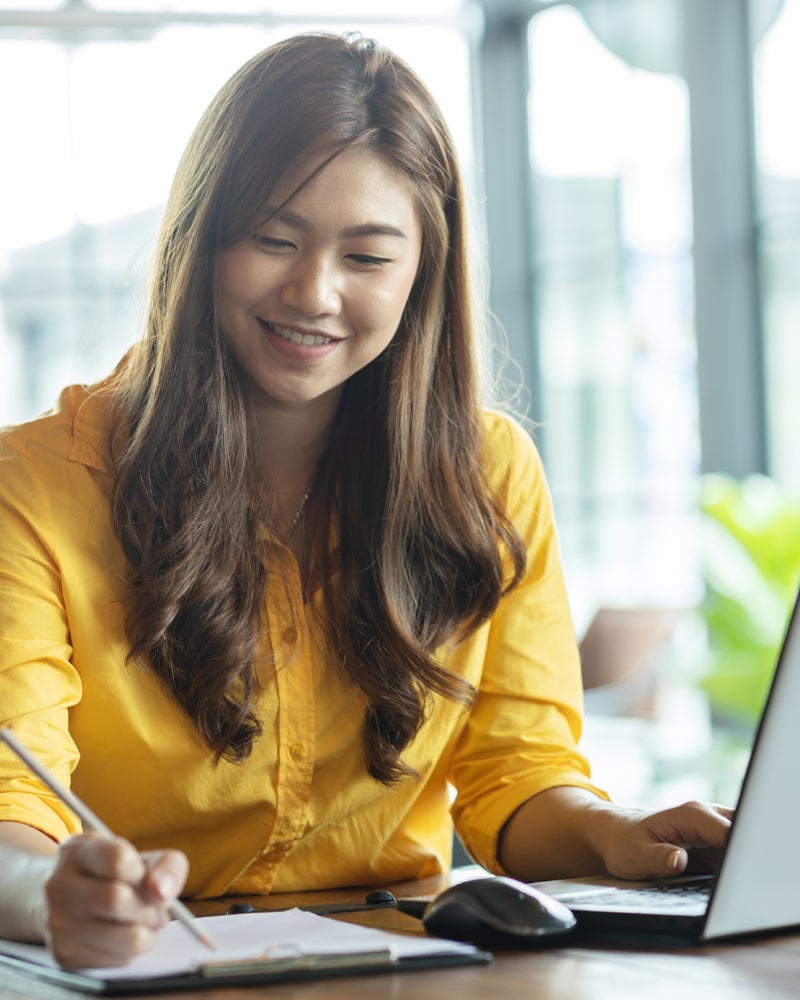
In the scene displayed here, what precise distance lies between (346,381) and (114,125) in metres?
6.13

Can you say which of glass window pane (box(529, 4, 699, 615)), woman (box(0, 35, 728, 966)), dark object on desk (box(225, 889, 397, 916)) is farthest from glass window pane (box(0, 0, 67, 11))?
dark object on desk (box(225, 889, 397, 916))

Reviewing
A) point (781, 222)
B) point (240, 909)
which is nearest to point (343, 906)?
point (240, 909)

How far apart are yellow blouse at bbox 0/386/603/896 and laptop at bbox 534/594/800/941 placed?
467 mm

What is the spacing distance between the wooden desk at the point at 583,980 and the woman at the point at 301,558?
28cm

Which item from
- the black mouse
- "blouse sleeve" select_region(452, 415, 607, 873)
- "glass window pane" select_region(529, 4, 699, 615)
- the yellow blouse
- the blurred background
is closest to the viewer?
the black mouse

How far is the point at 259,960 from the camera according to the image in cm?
100

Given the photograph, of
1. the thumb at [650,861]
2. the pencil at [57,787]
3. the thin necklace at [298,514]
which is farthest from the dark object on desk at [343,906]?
the thin necklace at [298,514]

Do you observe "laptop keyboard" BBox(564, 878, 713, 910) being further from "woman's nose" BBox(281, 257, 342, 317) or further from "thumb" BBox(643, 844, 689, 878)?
"woman's nose" BBox(281, 257, 342, 317)

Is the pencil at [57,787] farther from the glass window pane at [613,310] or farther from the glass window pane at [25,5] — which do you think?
the glass window pane at [25,5]

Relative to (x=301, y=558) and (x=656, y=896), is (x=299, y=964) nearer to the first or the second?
(x=656, y=896)

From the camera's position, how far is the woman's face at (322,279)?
149 centimetres

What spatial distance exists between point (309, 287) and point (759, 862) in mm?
740

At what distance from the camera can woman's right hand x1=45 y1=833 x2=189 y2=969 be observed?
944 millimetres

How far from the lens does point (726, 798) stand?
18.4 feet
